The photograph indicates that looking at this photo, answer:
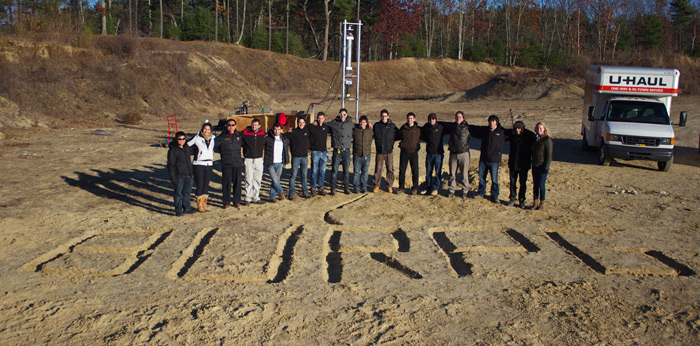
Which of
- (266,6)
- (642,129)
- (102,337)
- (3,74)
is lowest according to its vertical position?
(102,337)

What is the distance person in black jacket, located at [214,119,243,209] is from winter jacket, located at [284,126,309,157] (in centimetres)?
106

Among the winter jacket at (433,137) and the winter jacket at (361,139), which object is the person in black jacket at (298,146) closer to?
the winter jacket at (361,139)

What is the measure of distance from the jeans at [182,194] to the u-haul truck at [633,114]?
10.9 metres

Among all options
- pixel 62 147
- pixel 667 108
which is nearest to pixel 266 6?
pixel 62 147

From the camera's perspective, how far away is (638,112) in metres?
14.6

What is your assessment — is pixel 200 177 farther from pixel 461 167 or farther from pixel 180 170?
pixel 461 167

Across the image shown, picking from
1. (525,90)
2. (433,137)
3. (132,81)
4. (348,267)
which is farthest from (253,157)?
(525,90)

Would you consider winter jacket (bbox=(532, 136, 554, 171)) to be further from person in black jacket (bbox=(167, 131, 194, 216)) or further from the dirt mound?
the dirt mound

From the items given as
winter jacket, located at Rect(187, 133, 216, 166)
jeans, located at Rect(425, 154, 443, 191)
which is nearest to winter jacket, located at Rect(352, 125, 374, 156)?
jeans, located at Rect(425, 154, 443, 191)

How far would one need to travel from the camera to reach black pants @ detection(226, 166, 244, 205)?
968cm

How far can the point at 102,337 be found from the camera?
16.3ft

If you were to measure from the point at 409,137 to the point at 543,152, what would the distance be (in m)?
2.67

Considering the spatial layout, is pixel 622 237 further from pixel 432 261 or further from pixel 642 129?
A: pixel 642 129

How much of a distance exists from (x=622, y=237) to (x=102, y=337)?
7.59m
